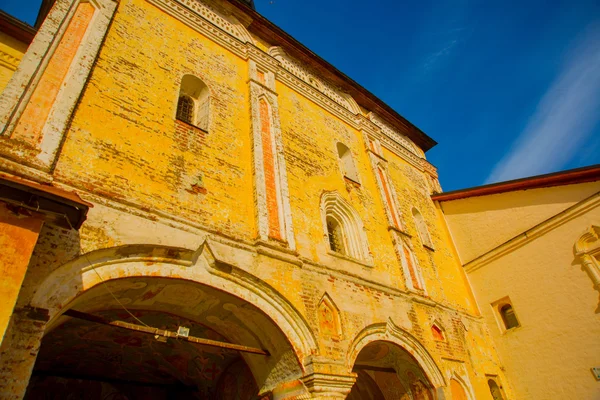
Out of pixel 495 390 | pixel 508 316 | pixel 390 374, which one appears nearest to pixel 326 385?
pixel 390 374

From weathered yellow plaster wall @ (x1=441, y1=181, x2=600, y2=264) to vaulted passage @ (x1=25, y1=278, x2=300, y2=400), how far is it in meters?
7.89

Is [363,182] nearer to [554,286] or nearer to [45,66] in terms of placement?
[554,286]

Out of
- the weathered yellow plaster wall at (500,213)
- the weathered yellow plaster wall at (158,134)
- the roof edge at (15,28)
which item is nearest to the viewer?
the weathered yellow plaster wall at (158,134)

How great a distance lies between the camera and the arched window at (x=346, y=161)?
10864 mm

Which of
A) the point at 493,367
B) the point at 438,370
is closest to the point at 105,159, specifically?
the point at 438,370

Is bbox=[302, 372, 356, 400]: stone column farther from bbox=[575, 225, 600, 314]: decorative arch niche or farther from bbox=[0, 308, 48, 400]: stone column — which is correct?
bbox=[575, 225, 600, 314]: decorative arch niche

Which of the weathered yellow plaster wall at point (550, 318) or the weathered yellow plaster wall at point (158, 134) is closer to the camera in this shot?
the weathered yellow plaster wall at point (158, 134)

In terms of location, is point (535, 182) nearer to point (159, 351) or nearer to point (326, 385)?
point (326, 385)

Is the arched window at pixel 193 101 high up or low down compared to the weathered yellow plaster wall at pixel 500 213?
up

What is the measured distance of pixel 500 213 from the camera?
1162cm

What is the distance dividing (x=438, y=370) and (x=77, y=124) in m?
8.05

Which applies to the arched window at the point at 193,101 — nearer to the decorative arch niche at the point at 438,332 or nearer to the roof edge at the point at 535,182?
the decorative arch niche at the point at 438,332

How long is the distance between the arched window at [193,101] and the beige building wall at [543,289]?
8797mm

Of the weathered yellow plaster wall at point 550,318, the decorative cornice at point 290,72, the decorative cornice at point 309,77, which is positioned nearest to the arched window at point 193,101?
the decorative cornice at point 290,72
